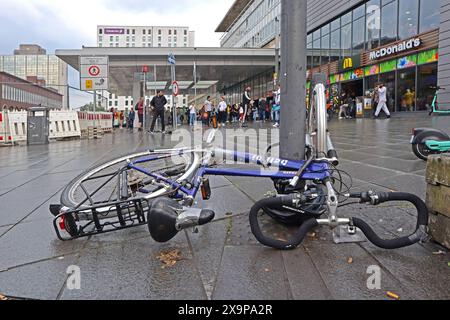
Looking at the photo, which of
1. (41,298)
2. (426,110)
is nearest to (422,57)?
(426,110)

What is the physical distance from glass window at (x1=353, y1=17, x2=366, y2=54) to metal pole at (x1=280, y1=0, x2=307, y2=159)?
25.7 m

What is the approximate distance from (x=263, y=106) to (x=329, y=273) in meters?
25.3

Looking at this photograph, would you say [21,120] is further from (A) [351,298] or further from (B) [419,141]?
(A) [351,298]

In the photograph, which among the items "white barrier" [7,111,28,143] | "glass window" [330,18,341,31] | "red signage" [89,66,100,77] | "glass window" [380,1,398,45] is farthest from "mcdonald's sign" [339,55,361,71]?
"white barrier" [7,111,28,143]

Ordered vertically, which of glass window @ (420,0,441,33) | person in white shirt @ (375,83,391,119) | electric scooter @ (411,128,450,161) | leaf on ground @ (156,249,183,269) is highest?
glass window @ (420,0,441,33)

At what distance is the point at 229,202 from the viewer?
4008 millimetres

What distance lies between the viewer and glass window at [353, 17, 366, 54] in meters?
26.6

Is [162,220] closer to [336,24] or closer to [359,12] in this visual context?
[359,12]

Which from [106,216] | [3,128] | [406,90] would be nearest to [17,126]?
[3,128]

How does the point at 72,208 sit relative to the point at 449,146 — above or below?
below

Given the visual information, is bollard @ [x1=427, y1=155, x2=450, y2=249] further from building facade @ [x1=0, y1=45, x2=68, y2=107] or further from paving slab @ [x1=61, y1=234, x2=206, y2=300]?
building facade @ [x1=0, y1=45, x2=68, y2=107]

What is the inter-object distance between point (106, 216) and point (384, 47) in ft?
81.3

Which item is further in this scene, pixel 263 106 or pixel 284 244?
pixel 263 106

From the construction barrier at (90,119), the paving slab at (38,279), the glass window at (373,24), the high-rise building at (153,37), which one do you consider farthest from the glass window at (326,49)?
the high-rise building at (153,37)
